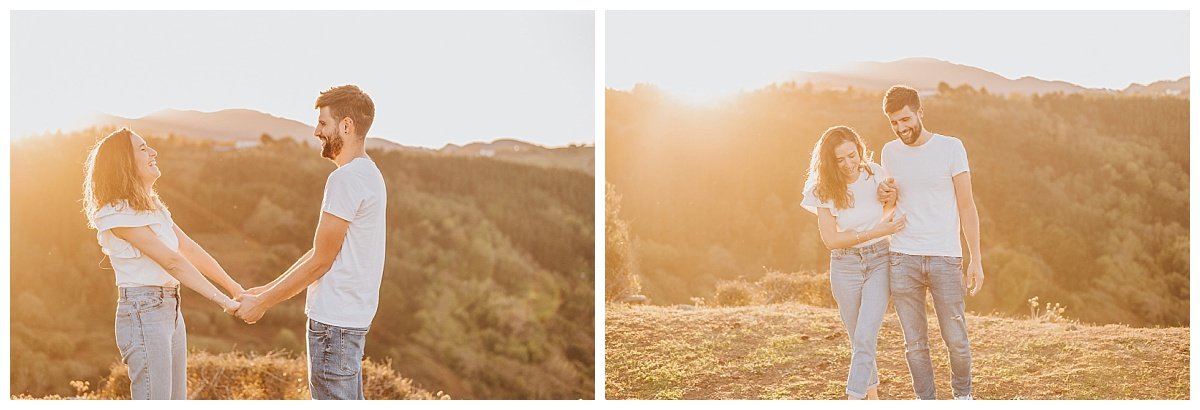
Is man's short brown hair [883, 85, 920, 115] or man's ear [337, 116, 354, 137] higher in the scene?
man's short brown hair [883, 85, 920, 115]

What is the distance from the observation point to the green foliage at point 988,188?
17.6 ft

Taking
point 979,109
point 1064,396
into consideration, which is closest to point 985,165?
point 979,109

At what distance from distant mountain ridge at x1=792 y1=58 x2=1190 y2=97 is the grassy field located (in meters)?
1.16

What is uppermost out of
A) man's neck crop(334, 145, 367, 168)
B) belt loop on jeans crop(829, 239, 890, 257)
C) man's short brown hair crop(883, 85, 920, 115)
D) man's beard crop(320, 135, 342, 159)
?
man's short brown hair crop(883, 85, 920, 115)

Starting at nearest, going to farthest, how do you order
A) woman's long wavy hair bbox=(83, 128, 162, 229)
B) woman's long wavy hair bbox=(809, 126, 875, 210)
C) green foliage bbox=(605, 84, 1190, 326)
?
1. woman's long wavy hair bbox=(83, 128, 162, 229)
2. woman's long wavy hair bbox=(809, 126, 875, 210)
3. green foliage bbox=(605, 84, 1190, 326)

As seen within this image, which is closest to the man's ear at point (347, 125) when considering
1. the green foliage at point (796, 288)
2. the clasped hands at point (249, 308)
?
the clasped hands at point (249, 308)

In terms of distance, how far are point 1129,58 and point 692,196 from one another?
7.30ft

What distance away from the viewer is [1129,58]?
5.33 metres

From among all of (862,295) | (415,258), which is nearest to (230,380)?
(415,258)

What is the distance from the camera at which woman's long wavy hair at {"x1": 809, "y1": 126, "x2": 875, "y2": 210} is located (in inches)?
170

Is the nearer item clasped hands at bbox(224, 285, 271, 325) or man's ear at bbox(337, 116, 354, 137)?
man's ear at bbox(337, 116, 354, 137)

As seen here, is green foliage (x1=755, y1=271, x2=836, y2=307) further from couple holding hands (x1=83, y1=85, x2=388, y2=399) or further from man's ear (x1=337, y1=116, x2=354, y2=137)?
man's ear (x1=337, y1=116, x2=354, y2=137)

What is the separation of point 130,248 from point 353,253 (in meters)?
0.92

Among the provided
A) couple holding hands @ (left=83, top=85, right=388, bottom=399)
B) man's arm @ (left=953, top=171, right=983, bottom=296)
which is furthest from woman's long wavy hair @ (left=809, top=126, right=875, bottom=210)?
couple holding hands @ (left=83, top=85, right=388, bottom=399)
